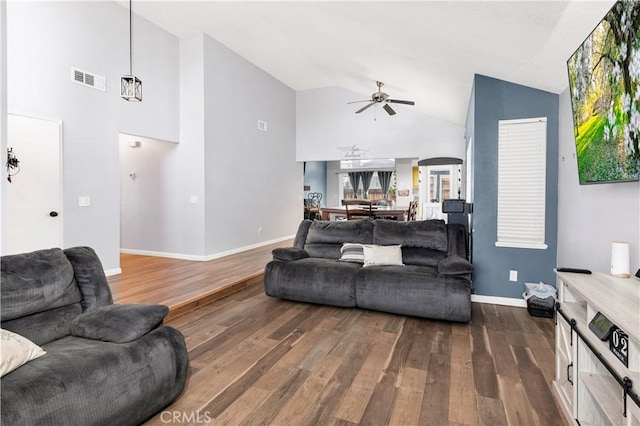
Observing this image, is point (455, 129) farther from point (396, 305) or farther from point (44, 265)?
point (44, 265)

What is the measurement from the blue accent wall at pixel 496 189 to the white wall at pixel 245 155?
409 cm

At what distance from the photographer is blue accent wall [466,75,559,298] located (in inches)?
142

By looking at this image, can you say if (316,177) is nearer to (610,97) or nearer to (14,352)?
(610,97)

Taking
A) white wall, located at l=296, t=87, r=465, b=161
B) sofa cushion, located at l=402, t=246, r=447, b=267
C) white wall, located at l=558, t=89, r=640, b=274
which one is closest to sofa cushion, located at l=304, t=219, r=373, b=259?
sofa cushion, located at l=402, t=246, r=447, b=267

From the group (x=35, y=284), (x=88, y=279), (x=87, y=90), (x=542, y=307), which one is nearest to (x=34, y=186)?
(x=87, y=90)

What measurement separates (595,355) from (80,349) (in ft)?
8.00

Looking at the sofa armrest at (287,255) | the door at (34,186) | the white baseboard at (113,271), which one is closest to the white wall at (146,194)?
the white baseboard at (113,271)

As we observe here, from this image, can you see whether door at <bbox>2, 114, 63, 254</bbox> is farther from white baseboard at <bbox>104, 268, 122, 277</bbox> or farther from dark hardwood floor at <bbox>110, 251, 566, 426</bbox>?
dark hardwood floor at <bbox>110, 251, 566, 426</bbox>

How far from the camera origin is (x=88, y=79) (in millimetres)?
4324

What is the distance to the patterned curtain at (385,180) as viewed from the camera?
1396 centimetres

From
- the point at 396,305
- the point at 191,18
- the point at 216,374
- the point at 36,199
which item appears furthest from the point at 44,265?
the point at 191,18

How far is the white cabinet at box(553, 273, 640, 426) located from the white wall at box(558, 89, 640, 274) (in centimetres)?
38

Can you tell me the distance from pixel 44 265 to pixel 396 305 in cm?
286

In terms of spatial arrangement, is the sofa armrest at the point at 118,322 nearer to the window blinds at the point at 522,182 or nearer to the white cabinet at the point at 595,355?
the white cabinet at the point at 595,355
